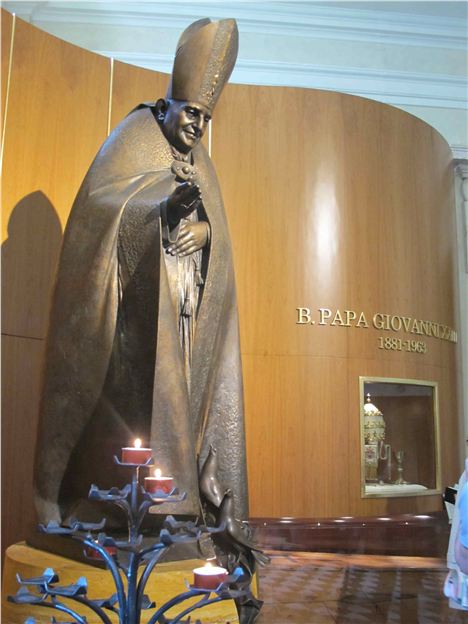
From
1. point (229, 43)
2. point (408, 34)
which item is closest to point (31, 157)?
point (229, 43)

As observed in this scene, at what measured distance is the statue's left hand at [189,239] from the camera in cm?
229

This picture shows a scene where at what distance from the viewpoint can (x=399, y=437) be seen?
18.8 ft

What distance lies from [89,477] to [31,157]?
2.30 meters

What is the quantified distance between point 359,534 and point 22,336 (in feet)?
8.98

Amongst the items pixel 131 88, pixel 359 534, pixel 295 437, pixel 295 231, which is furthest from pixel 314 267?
pixel 359 534

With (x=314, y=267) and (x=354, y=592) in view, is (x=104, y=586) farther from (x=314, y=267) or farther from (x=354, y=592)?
(x=314, y=267)

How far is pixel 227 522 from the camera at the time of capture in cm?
214

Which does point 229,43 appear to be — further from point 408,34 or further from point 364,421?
point 408,34

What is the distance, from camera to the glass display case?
5246 millimetres

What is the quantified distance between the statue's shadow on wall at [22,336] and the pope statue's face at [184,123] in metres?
1.41

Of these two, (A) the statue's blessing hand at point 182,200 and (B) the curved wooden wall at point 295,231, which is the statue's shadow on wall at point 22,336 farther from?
(A) the statue's blessing hand at point 182,200

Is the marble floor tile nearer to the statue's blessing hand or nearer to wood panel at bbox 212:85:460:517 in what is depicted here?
the statue's blessing hand

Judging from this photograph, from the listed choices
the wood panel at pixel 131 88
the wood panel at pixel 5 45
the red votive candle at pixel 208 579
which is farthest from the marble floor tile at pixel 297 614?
the wood panel at pixel 131 88

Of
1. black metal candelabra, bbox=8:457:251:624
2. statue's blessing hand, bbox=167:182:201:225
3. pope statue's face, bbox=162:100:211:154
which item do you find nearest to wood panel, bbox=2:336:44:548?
pope statue's face, bbox=162:100:211:154
